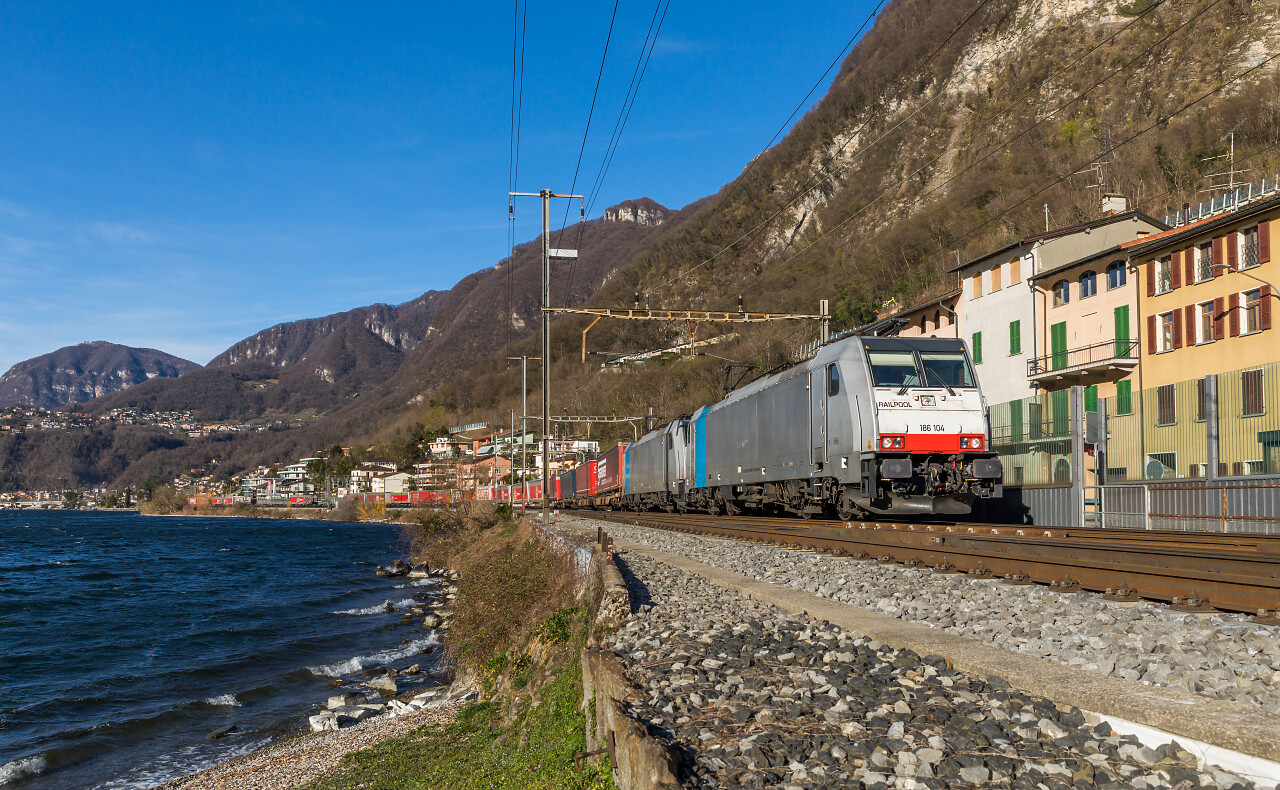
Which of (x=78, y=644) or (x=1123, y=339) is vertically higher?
(x=1123, y=339)

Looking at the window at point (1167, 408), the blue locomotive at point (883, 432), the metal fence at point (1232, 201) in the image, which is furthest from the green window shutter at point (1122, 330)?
the blue locomotive at point (883, 432)

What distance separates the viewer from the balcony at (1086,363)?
31.7 m

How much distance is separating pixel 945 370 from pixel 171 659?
19.4 metres

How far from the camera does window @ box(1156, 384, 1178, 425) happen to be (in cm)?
1783

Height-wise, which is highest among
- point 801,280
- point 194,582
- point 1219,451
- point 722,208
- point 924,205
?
point 722,208

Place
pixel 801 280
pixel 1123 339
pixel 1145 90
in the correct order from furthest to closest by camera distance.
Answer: pixel 801 280 < pixel 1145 90 < pixel 1123 339

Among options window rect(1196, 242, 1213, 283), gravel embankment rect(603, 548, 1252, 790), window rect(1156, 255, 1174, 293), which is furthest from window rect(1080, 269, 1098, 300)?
gravel embankment rect(603, 548, 1252, 790)

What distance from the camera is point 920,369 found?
16203mm

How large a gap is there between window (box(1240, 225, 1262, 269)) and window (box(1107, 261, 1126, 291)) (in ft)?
15.5

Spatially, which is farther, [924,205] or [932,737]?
[924,205]

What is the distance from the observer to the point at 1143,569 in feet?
27.2

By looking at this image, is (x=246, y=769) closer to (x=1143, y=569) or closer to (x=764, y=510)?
(x=1143, y=569)

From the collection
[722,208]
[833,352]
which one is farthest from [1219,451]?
[722,208]

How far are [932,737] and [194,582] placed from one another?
41983mm
